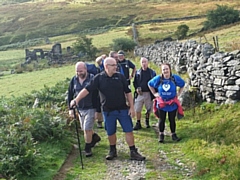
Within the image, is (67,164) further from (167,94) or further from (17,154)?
(167,94)

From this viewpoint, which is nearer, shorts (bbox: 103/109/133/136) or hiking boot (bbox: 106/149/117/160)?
shorts (bbox: 103/109/133/136)

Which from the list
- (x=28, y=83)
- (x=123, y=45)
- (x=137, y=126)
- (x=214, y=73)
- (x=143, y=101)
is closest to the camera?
(x=214, y=73)

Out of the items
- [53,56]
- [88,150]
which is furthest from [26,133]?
[53,56]

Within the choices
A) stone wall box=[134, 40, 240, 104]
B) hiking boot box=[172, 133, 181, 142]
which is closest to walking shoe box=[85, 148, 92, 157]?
hiking boot box=[172, 133, 181, 142]

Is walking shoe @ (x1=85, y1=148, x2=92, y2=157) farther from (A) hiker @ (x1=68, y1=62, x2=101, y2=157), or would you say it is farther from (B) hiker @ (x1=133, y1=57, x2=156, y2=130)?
(B) hiker @ (x1=133, y1=57, x2=156, y2=130)

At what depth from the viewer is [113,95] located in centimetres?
885

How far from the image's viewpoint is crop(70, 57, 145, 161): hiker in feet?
28.8

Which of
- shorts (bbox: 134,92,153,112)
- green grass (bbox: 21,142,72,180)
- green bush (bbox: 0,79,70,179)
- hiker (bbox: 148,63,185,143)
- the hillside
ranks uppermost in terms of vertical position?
the hillside

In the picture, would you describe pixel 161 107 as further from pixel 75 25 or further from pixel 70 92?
pixel 75 25

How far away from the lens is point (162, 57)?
76.6 ft

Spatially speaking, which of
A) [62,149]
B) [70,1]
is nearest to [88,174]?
[62,149]

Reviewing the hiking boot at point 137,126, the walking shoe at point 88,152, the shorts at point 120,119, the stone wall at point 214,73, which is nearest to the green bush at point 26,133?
the walking shoe at point 88,152

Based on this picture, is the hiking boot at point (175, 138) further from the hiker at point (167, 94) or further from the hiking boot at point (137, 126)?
the hiking boot at point (137, 126)

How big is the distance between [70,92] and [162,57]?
1406 cm
